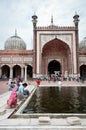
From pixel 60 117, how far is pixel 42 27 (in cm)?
2116

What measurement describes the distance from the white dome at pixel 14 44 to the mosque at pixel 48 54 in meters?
4.79

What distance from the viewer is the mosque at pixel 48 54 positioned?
23.2m

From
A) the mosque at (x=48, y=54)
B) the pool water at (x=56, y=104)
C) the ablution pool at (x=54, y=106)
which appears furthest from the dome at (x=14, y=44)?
the ablution pool at (x=54, y=106)

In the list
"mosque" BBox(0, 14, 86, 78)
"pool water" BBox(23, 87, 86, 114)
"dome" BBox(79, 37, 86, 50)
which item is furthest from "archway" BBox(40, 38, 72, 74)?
"pool water" BBox(23, 87, 86, 114)

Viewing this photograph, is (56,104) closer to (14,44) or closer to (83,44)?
(14,44)

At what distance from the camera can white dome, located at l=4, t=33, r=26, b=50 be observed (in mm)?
29906

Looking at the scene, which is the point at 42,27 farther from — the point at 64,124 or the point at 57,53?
the point at 64,124

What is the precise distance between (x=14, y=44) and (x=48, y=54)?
25.6 feet

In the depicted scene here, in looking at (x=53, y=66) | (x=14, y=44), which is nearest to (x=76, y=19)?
(x=53, y=66)

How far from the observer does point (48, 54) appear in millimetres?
25844

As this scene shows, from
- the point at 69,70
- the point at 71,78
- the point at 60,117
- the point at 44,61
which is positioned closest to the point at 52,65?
the point at 44,61

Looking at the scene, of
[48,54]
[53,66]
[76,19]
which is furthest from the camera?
[53,66]

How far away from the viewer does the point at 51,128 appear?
293 cm

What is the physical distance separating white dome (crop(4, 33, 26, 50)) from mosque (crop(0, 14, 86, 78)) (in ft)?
15.7
